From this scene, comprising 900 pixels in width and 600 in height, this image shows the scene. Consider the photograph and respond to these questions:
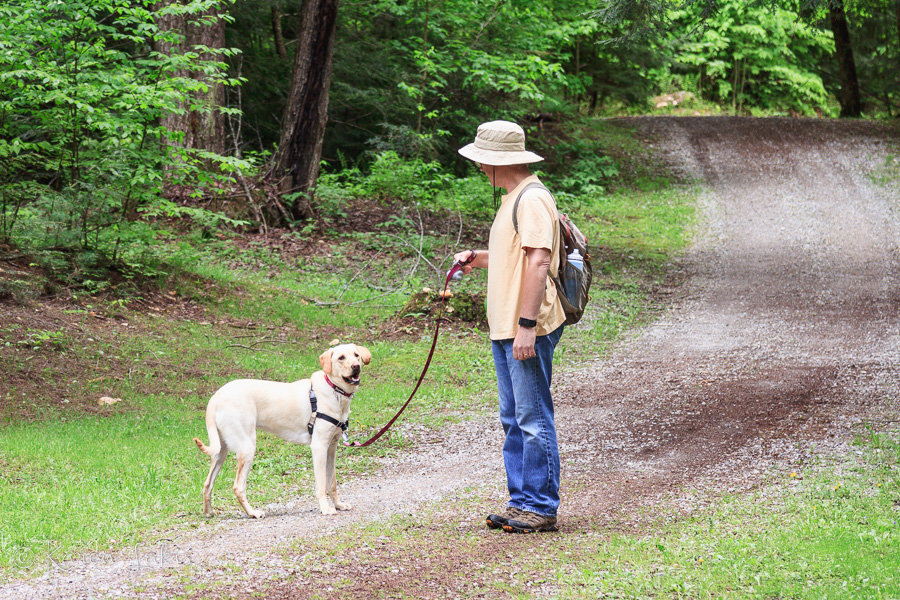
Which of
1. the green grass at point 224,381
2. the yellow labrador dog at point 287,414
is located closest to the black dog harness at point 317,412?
the yellow labrador dog at point 287,414

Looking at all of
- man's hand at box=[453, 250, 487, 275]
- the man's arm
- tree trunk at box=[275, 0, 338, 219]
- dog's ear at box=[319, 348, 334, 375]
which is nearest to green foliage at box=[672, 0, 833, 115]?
tree trunk at box=[275, 0, 338, 219]

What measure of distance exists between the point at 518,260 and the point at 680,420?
12.8 ft

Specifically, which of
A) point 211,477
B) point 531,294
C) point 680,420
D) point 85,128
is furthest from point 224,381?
point 531,294

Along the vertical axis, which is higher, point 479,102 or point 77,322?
point 479,102

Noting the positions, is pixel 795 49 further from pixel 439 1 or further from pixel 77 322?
pixel 77 322

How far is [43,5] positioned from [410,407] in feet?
21.7

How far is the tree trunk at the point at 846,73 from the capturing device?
2741 cm

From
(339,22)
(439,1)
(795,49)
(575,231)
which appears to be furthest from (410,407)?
(795,49)

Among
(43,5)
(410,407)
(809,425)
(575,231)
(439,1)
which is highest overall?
(439,1)

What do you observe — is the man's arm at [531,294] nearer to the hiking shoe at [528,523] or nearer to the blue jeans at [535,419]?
the blue jeans at [535,419]

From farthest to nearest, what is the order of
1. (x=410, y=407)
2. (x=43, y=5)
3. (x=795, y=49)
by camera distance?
(x=795, y=49)
(x=43, y=5)
(x=410, y=407)

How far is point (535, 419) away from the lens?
473cm

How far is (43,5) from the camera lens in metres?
9.57

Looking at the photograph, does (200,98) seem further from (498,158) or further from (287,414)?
(498,158)
